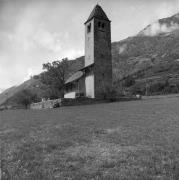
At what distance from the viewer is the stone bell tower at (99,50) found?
5406 cm

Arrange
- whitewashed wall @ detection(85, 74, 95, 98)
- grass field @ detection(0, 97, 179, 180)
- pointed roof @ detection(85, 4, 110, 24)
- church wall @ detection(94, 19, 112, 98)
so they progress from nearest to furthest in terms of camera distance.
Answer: grass field @ detection(0, 97, 179, 180), church wall @ detection(94, 19, 112, 98), whitewashed wall @ detection(85, 74, 95, 98), pointed roof @ detection(85, 4, 110, 24)

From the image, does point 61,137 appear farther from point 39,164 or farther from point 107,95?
point 107,95

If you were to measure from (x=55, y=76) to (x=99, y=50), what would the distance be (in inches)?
745

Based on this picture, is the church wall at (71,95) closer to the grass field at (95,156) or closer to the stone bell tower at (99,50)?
the stone bell tower at (99,50)

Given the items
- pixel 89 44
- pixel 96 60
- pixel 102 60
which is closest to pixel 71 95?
pixel 96 60

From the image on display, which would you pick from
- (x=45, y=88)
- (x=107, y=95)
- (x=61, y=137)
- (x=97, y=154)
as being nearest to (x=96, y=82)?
(x=107, y=95)

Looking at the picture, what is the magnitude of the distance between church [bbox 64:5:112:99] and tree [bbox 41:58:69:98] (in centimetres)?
1166

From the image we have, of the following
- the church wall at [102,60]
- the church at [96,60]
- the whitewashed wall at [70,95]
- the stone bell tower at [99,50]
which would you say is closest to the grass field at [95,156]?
the church wall at [102,60]

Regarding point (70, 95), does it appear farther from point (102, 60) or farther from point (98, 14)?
point (98, 14)

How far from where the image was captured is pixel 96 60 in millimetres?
54469

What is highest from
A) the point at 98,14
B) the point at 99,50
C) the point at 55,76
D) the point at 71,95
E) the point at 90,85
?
the point at 98,14

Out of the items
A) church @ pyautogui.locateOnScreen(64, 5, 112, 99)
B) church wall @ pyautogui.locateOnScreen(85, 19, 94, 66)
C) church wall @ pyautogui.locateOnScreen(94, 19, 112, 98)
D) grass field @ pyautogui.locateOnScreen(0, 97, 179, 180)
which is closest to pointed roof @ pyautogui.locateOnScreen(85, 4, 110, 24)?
church @ pyautogui.locateOnScreen(64, 5, 112, 99)

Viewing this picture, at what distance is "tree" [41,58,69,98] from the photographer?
227 ft

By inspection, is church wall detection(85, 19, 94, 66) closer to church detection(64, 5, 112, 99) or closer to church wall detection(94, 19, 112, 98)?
church detection(64, 5, 112, 99)
